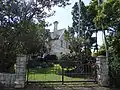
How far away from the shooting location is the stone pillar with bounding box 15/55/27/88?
39.1 ft

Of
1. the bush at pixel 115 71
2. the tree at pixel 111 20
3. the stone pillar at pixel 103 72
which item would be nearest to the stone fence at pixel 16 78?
the stone pillar at pixel 103 72

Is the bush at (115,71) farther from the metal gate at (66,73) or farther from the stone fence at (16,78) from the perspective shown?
the stone fence at (16,78)

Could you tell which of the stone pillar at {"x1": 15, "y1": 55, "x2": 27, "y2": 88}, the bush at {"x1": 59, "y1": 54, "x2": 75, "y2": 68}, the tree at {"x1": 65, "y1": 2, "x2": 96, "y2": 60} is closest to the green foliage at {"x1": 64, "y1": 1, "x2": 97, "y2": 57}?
the tree at {"x1": 65, "y1": 2, "x2": 96, "y2": 60}

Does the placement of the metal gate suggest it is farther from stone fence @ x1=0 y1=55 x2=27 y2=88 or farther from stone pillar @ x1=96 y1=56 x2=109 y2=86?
stone fence @ x1=0 y1=55 x2=27 y2=88

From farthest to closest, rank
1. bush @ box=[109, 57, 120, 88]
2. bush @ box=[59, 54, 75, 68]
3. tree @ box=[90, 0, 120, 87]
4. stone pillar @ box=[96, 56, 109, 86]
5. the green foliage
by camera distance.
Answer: the green foliage → tree @ box=[90, 0, 120, 87] → bush @ box=[59, 54, 75, 68] → stone pillar @ box=[96, 56, 109, 86] → bush @ box=[109, 57, 120, 88]

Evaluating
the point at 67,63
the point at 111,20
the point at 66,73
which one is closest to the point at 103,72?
the point at 67,63

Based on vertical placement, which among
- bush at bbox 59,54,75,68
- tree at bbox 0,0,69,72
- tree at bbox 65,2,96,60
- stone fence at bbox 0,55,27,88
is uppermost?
tree at bbox 65,2,96,60

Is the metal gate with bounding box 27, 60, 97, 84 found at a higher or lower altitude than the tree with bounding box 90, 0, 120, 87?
lower

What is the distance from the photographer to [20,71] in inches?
A: 474

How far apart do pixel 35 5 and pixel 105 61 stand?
489 cm

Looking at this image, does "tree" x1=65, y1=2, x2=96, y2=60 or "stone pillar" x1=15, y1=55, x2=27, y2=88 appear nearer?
"stone pillar" x1=15, y1=55, x2=27, y2=88

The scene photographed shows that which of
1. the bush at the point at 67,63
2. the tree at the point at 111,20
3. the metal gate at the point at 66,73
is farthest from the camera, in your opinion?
the tree at the point at 111,20

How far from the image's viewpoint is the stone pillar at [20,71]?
11.9 meters

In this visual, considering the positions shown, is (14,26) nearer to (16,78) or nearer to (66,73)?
(16,78)
